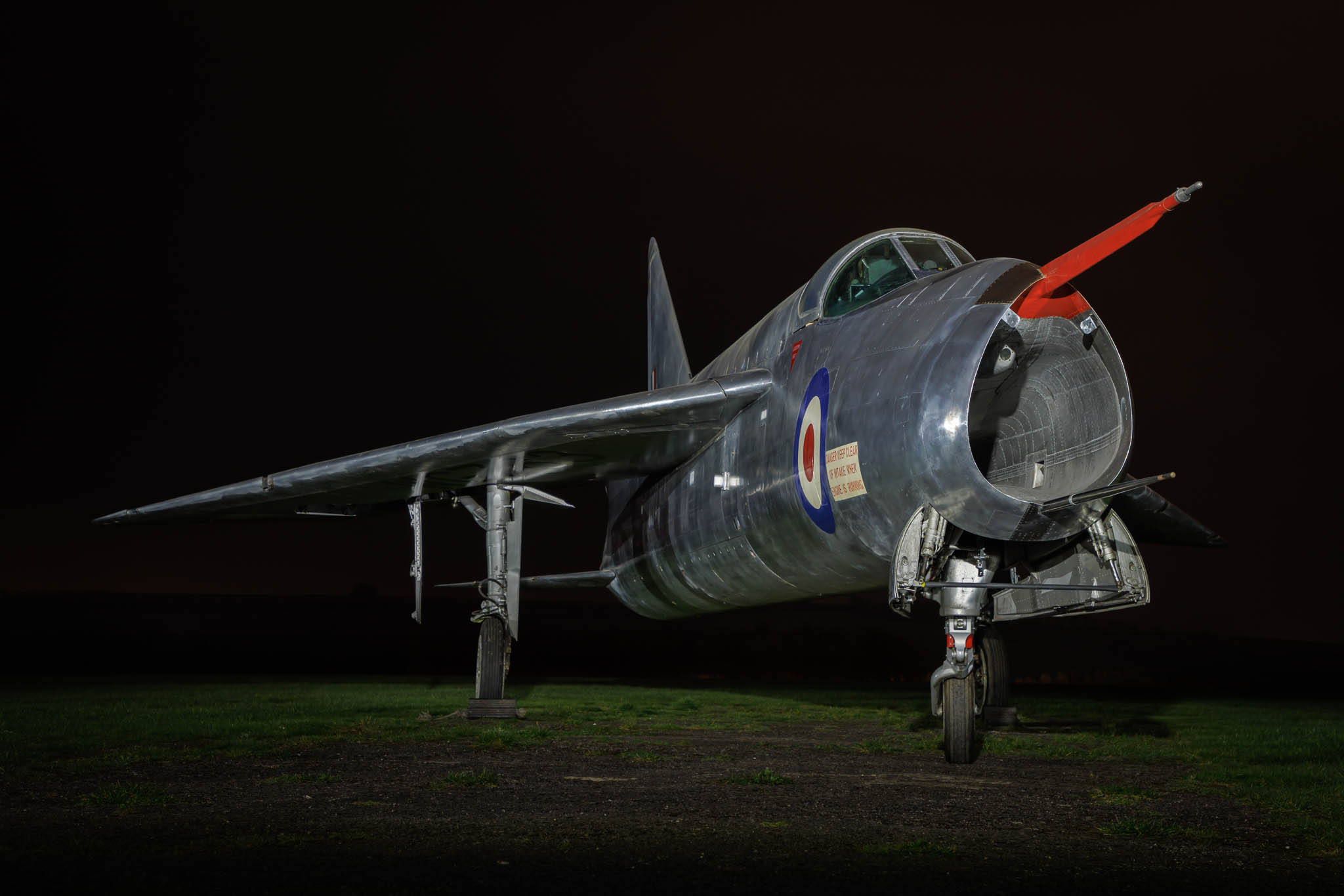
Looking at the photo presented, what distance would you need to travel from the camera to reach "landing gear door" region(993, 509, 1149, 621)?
25.7ft

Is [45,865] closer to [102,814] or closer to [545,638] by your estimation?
[102,814]

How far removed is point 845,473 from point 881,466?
0.55 m

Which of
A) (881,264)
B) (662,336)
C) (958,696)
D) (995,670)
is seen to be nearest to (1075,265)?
(881,264)

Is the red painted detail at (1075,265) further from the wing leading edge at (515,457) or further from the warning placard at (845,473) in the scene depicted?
the wing leading edge at (515,457)

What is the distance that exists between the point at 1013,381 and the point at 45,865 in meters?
6.92

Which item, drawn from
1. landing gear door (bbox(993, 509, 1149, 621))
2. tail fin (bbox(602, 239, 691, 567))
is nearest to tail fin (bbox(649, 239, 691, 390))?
tail fin (bbox(602, 239, 691, 567))

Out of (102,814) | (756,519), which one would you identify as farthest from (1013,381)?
(102,814)

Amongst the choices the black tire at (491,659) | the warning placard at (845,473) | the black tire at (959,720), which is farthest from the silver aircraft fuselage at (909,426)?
the black tire at (491,659)

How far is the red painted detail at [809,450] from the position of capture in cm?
849

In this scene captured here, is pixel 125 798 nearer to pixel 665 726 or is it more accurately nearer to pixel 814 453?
pixel 814 453

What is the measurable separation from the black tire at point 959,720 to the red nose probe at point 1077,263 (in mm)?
2845

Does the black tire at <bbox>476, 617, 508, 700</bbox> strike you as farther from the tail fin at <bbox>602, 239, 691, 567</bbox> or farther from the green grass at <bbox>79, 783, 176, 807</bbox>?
the green grass at <bbox>79, 783, 176, 807</bbox>

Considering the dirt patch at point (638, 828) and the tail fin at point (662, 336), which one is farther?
the tail fin at point (662, 336)

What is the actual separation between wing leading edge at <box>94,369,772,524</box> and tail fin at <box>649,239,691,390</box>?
12.1 ft
